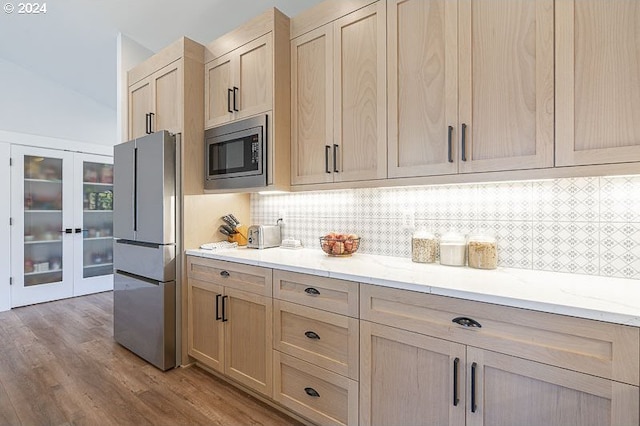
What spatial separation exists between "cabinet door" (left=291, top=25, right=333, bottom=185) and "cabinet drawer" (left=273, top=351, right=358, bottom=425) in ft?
3.57

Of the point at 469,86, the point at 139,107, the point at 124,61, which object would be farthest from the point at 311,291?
the point at 124,61

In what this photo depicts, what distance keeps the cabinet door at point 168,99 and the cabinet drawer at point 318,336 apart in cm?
165

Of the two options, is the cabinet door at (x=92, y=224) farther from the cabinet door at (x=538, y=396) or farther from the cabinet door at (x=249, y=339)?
the cabinet door at (x=538, y=396)

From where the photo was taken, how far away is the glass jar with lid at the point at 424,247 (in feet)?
5.87

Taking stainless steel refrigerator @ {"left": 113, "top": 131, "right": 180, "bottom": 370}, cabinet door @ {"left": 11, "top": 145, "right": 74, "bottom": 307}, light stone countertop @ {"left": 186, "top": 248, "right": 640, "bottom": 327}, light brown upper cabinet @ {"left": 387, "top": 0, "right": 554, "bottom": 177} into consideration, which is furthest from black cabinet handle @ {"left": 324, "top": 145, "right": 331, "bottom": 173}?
cabinet door @ {"left": 11, "top": 145, "right": 74, "bottom": 307}

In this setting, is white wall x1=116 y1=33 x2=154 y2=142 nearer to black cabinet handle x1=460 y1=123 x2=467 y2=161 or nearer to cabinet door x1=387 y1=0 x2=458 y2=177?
cabinet door x1=387 y1=0 x2=458 y2=177

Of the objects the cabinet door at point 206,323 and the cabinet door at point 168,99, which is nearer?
the cabinet door at point 206,323

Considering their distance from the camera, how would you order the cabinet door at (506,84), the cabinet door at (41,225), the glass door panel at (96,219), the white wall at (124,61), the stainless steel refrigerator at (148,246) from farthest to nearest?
the glass door panel at (96,219) < the cabinet door at (41,225) < the white wall at (124,61) < the stainless steel refrigerator at (148,246) < the cabinet door at (506,84)

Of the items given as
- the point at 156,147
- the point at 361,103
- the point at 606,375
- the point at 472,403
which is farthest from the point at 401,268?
the point at 156,147

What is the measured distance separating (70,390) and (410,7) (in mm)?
3121

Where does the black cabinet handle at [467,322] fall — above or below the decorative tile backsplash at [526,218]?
below

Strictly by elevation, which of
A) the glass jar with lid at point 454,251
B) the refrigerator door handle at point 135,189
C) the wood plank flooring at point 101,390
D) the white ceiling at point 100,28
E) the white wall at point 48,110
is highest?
the white ceiling at point 100,28

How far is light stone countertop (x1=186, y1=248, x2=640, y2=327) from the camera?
1.00 metres

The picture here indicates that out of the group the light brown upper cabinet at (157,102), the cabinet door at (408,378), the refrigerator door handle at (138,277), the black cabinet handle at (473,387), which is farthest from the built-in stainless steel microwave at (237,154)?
the black cabinet handle at (473,387)
